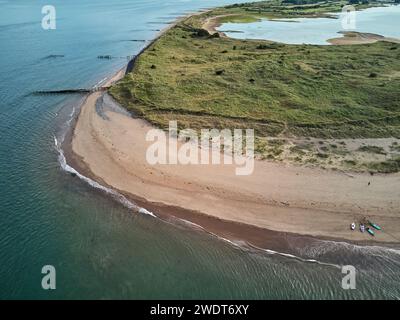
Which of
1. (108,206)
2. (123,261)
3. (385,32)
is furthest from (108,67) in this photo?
(385,32)

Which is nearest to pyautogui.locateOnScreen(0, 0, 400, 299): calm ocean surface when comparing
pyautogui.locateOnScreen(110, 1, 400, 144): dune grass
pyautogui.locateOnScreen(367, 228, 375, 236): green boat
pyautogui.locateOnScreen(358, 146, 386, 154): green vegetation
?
pyautogui.locateOnScreen(367, 228, 375, 236): green boat

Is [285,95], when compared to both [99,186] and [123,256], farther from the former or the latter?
[123,256]

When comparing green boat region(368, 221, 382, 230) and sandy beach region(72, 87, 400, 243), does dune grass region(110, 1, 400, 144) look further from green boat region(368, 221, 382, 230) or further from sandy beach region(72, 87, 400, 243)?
green boat region(368, 221, 382, 230)

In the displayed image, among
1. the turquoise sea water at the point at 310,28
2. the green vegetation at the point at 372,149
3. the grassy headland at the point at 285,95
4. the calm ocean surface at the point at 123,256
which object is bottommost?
the calm ocean surface at the point at 123,256

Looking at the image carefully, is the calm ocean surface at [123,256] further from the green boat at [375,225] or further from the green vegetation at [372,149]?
the green vegetation at [372,149]

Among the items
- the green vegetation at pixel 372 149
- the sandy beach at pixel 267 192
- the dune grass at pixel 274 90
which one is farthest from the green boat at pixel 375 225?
the dune grass at pixel 274 90

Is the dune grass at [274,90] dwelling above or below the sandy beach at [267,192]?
above
